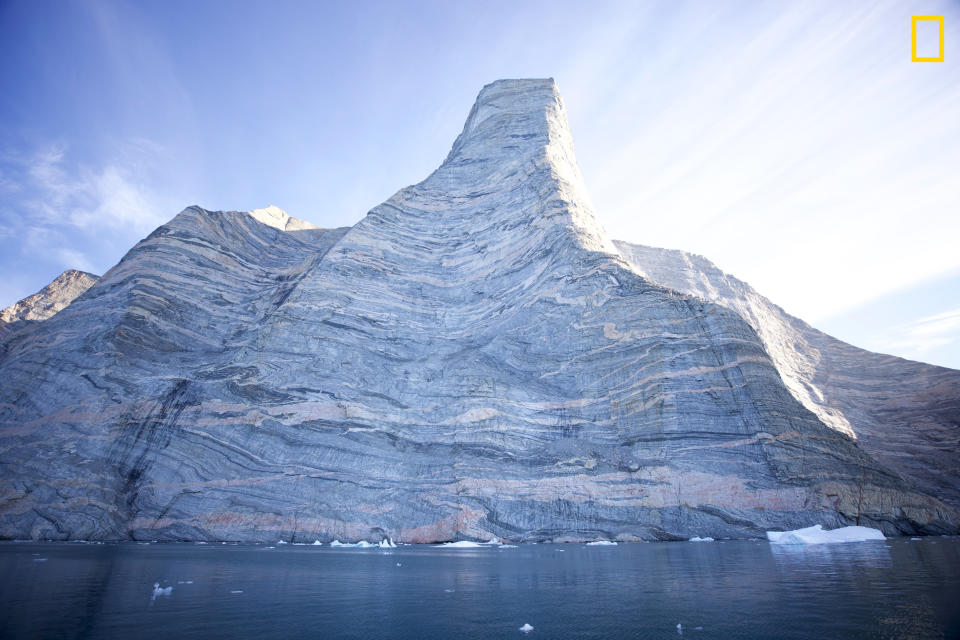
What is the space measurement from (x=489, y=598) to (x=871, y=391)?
54.6 metres

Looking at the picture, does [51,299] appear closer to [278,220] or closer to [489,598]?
[278,220]

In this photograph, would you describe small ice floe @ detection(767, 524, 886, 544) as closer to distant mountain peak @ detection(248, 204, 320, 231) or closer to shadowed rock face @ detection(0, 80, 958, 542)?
shadowed rock face @ detection(0, 80, 958, 542)

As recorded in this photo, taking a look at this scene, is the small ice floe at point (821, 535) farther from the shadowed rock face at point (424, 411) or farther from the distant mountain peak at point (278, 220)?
the distant mountain peak at point (278, 220)

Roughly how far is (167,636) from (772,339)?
60957 millimetres

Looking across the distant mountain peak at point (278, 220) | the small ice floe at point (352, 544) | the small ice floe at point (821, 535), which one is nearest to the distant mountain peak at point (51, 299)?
the distant mountain peak at point (278, 220)

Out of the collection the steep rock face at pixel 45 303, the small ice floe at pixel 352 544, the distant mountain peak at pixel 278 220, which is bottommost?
the small ice floe at pixel 352 544

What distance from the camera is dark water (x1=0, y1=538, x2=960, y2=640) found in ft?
18.5

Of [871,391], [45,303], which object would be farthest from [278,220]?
[871,391]

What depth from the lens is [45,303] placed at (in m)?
57.5

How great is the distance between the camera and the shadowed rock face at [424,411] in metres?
22.3

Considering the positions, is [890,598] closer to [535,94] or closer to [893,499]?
[893,499]

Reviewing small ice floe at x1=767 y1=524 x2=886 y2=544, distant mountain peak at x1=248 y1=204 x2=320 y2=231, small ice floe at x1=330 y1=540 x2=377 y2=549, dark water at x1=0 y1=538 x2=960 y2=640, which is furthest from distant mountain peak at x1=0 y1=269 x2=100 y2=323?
small ice floe at x1=767 y1=524 x2=886 y2=544

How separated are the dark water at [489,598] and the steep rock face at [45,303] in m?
52.1

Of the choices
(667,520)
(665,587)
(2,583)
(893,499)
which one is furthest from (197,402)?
(893,499)
